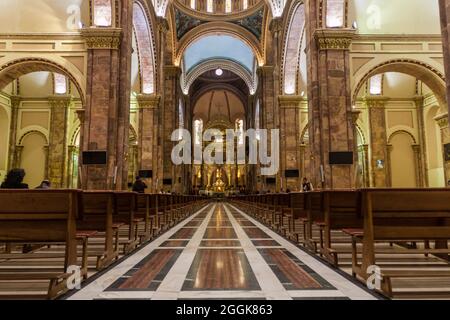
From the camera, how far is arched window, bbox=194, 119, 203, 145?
43.6 m

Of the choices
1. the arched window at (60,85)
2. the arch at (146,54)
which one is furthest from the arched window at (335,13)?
the arched window at (60,85)

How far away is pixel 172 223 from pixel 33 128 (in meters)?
12.4

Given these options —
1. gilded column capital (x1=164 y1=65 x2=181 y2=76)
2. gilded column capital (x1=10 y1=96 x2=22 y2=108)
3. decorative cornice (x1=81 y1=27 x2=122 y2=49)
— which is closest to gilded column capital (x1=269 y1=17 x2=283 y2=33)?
gilded column capital (x1=164 y1=65 x2=181 y2=76)

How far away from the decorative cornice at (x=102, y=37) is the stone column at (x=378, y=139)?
12789mm

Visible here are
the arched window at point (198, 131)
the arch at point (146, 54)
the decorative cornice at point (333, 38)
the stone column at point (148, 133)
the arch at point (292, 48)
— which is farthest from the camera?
the arched window at point (198, 131)

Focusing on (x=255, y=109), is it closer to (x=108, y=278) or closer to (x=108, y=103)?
(x=108, y=103)

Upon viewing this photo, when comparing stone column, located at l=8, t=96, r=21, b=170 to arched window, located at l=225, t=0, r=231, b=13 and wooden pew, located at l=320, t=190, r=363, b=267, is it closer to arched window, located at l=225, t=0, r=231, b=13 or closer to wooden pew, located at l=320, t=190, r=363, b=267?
arched window, located at l=225, t=0, r=231, b=13

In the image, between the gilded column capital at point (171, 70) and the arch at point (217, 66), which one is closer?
the gilded column capital at point (171, 70)

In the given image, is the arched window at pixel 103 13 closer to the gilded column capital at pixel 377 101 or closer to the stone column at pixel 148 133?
the stone column at pixel 148 133

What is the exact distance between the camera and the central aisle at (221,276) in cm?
295

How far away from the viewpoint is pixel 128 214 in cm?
560

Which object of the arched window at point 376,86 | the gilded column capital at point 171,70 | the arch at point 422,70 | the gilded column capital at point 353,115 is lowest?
the gilded column capital at point 353,115

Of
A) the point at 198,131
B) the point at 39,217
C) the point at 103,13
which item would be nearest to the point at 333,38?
the point at 103,13

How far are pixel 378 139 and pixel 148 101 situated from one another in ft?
38.3
